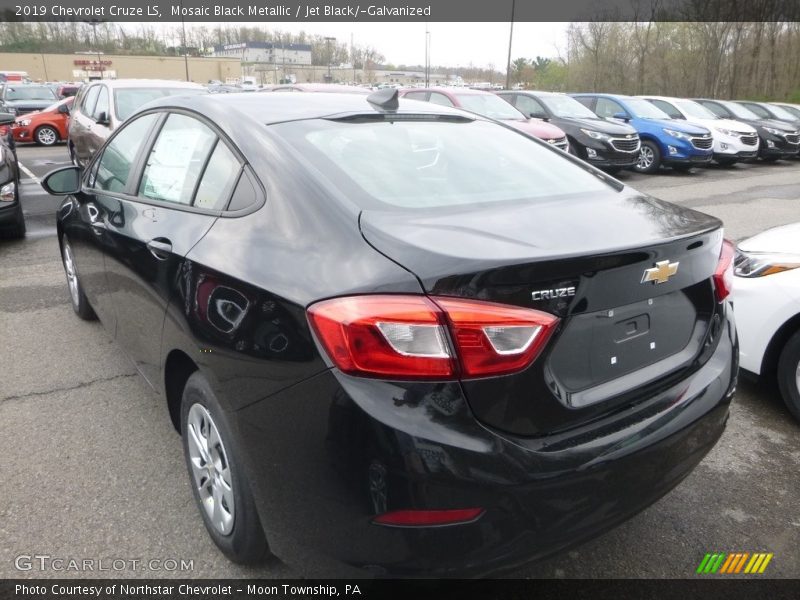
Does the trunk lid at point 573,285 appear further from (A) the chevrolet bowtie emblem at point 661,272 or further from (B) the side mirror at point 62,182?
(B) the side mirror at point 62,182

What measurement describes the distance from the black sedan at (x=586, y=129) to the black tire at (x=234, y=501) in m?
11.7

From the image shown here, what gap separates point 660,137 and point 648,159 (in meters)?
0.55

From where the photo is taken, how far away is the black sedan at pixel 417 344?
5.15 feet

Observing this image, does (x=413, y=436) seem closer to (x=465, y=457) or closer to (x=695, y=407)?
(x=465, y=457)

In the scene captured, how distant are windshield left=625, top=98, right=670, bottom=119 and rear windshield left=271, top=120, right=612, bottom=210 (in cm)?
1338

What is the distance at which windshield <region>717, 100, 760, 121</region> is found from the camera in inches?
716

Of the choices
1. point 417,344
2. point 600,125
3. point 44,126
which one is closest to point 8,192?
point 417,344

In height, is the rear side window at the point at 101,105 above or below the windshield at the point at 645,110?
above

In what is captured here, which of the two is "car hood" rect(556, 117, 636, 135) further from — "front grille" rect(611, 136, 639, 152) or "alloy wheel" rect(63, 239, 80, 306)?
"alloy wheel" rect(63, 239, 80, 306)

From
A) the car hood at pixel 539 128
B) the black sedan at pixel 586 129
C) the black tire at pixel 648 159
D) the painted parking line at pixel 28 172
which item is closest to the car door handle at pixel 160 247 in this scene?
the car hood at pixel 539 128

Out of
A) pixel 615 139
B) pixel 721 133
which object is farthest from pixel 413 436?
pixel 721 133

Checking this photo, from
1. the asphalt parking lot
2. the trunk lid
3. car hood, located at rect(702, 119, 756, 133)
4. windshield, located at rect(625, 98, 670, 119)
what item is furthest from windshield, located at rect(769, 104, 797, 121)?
the trunk lid

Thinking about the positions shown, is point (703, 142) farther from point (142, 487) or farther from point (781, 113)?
point (142, 487)

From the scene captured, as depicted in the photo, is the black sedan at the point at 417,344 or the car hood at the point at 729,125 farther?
the car hood at the point at 729,125
